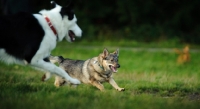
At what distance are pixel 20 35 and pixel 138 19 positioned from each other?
Answer: 72.4ft

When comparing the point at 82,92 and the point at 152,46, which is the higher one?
the point at 152,46

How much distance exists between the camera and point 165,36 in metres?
25.7

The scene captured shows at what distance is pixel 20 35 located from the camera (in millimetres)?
6816

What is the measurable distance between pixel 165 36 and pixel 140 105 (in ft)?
65.7

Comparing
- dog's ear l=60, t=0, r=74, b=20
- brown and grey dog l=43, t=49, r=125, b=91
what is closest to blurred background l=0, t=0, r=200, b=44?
brown and grey dog l=43, t=49, r=125, b=91

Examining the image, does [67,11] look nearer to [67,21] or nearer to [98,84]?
[67,21]

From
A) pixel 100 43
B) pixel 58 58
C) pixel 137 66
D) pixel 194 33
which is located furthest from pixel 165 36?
pixel 58 58

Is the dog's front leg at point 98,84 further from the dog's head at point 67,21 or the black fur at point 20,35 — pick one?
the black fur at point 20,35

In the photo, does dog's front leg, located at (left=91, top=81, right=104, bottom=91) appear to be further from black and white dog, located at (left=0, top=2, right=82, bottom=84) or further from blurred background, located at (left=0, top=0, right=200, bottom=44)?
blurred background, located at (left=0, top=0, right=200, bottom=44)

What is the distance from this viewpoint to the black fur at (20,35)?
6785mm

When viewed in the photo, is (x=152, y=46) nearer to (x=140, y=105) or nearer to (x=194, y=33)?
(x=194, y=33)

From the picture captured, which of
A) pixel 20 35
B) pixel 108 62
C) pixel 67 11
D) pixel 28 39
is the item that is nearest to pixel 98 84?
pixel 108 62

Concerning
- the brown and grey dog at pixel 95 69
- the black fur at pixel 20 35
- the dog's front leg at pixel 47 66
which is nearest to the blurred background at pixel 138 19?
the brown and grey dog at pixel 95 69

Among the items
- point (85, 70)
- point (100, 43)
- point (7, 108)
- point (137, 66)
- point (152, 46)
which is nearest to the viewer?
point (7, 108)
